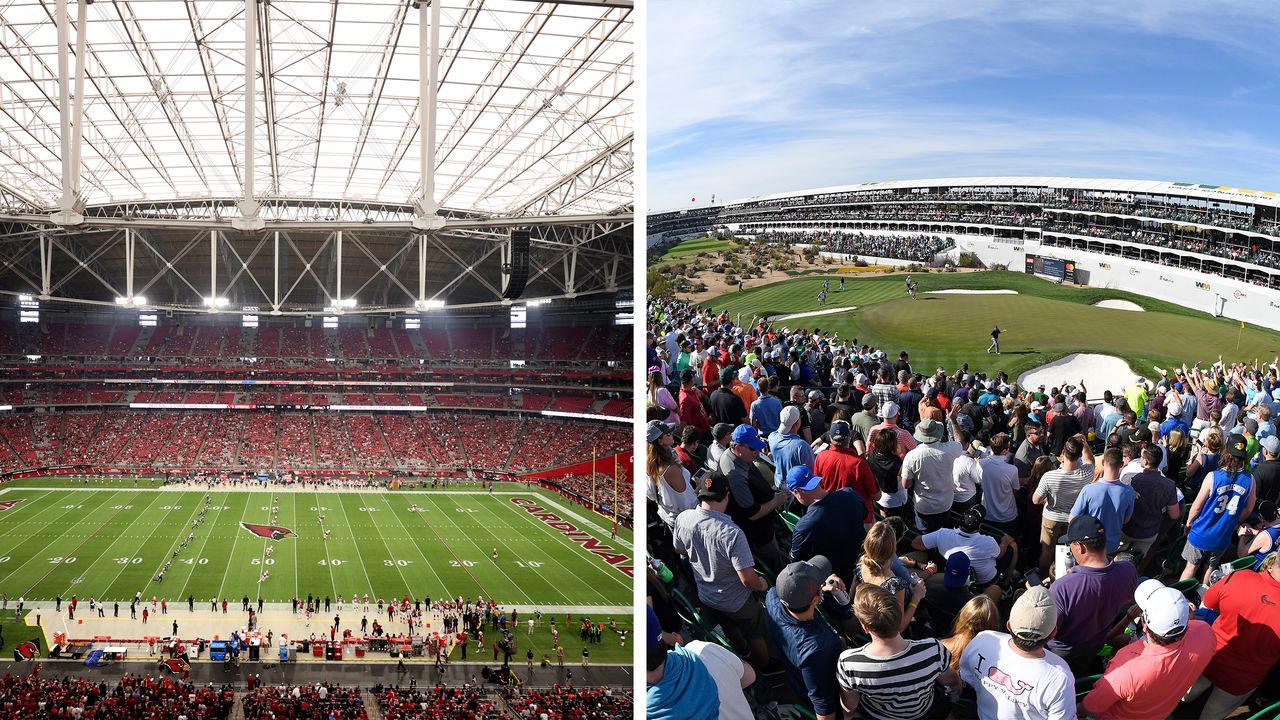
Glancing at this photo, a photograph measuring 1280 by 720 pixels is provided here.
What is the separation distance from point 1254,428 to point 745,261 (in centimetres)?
468

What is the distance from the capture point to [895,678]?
8.62ft

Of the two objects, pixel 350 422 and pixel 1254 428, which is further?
pixel 350 422

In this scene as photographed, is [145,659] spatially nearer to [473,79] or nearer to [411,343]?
[473,79]

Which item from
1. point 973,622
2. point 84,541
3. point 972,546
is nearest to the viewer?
point 973,622

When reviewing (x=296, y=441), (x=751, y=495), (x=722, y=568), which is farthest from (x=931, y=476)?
(x=296, y=441)

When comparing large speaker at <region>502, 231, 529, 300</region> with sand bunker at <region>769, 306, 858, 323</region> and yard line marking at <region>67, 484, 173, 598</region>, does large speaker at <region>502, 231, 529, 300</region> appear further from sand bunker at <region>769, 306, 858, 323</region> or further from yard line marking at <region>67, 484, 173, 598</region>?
sand bunker at <region>769, 306, 858, 323</region>

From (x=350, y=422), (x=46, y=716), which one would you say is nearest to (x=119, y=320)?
(x=350, y=422)

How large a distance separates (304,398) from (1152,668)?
40.0m

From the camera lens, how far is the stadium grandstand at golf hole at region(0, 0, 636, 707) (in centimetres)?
1363

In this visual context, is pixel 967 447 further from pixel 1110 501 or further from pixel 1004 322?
pixel 1004 322

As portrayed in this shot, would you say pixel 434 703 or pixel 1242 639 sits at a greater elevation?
pixel 1242 639

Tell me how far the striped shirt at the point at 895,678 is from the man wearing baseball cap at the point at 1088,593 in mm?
807

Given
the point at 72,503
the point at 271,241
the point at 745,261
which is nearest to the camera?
the point at 745,261

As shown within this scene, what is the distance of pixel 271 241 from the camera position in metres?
31.5
